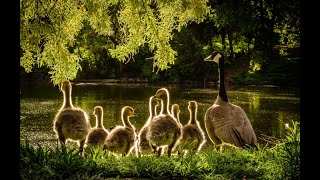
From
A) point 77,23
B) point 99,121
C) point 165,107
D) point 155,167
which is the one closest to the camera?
point 155,167

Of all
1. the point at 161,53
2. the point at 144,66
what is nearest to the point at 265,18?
the point at 144,66

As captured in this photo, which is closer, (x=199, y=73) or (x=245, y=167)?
(x=245, y=167)

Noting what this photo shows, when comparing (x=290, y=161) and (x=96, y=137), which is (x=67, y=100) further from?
(x=290, y=161)

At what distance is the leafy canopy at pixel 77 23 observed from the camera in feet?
23.1

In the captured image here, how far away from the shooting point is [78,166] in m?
6.16

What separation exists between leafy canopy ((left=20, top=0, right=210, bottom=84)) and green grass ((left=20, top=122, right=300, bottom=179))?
1759 mm

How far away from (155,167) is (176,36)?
4279 cm

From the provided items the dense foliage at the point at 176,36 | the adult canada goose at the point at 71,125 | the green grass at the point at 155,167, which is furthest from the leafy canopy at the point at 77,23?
the green grass at the point at 155,167

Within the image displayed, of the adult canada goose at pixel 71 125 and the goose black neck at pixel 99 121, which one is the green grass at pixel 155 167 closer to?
the adult canada goose at pixel 71 125

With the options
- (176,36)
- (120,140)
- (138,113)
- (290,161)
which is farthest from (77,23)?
(176,36)

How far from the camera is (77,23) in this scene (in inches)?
341
